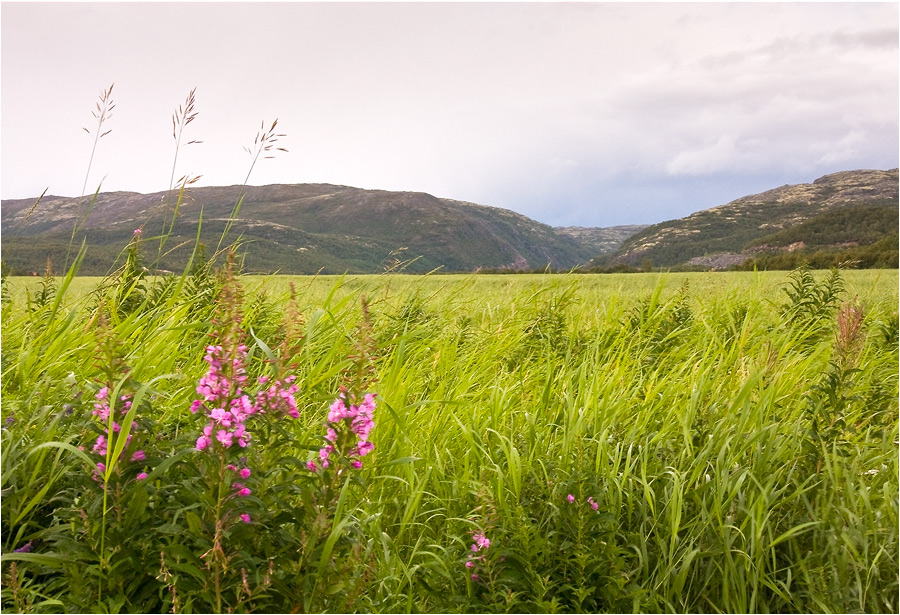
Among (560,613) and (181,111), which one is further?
(181,111)

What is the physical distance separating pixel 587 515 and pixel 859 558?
1222mm

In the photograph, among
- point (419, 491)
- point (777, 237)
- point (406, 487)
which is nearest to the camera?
point (419, 491)

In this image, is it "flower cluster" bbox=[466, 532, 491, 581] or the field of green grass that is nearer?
the field of green grass

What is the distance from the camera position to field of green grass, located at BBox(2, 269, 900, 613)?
1.85 m

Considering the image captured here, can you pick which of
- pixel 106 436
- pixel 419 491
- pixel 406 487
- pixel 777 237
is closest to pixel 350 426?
pixel 419 491

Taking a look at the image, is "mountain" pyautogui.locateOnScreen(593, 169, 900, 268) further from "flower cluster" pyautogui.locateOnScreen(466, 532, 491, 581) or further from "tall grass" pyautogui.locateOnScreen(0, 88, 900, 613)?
"flower cluster" pyautogui.locateOnScreen(466, 532, 491, 581)

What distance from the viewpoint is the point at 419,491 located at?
94.3 inches

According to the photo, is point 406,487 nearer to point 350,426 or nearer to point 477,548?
point 477,548

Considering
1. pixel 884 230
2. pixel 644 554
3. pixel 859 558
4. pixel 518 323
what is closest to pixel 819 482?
pixel 859 558

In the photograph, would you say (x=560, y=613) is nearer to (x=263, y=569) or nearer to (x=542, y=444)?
(x=542, y=444)

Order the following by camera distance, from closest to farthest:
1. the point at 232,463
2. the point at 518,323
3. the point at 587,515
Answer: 1. the point at 232,463
2. the point at 587,515
3. the point at 518,323

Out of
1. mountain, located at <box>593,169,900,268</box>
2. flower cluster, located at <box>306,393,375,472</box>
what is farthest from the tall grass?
mountain, located at <box>593,169,900,268</box>

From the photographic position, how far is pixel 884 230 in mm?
114000

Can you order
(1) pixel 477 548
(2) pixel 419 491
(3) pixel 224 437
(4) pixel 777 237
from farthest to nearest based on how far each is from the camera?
(4) pixel 777 237, (2) pixel 419 491, (1) pixel 477 548, (3) pixel 224 437
